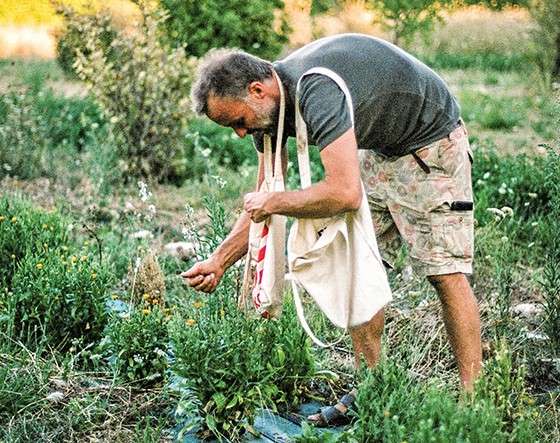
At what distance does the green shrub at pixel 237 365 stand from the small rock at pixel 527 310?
146 centimetres

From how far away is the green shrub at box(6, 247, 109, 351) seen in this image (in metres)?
4.13

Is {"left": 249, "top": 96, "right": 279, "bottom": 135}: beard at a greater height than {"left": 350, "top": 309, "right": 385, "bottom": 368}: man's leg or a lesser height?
greater

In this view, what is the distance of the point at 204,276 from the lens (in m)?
3.57

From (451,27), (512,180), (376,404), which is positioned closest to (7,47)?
(451,27)

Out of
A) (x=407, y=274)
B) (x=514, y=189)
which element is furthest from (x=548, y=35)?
(x=407, y=274)

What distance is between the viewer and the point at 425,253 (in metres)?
3.63

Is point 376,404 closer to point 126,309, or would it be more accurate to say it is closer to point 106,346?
point 106,346

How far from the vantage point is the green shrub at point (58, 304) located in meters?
4.13

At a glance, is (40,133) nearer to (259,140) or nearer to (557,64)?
(259,140)

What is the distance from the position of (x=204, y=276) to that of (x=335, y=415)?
0.74 meters

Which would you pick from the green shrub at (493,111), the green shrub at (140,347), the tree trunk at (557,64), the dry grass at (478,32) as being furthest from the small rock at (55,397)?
the dry grass at (478,32)

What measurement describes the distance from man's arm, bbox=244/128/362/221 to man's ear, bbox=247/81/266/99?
0.33 metres

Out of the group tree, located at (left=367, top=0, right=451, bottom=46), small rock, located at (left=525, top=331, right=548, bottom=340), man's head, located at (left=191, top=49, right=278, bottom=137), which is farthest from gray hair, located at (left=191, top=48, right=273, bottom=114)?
tree, located at (left=367, top=0, right=451, bottom=46)

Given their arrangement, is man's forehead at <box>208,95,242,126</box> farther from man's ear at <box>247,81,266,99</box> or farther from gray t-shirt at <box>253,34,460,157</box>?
gray t-shirt at <box>253,34,460,157</box>
